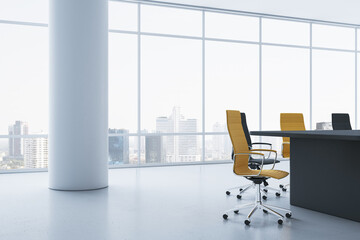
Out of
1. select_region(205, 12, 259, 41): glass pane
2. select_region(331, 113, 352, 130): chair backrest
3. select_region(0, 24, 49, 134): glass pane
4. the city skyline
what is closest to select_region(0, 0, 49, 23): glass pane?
select_region(0, 24, 49, 134): glass pane

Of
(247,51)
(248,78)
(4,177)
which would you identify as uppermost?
(247,51)

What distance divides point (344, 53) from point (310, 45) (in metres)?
1.22

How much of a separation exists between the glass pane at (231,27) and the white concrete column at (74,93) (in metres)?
4.15

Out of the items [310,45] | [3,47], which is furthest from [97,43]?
[310,45]

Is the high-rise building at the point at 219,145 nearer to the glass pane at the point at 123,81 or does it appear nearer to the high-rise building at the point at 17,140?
the glass pane at the point at 123,81

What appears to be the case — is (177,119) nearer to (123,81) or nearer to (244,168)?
(123,81)

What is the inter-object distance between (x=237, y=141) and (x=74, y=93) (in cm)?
291

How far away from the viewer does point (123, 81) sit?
30.4ft

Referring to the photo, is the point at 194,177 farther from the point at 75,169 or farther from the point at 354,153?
the point at 354,153

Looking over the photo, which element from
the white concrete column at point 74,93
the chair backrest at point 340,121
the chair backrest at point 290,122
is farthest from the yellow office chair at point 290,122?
the white concrete column at point 74,93

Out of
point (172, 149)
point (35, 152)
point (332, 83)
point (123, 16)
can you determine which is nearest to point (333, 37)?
point (332, 83)

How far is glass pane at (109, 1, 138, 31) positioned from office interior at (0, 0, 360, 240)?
0.03m

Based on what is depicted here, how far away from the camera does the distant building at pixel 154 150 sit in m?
9.50

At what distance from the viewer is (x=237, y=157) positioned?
4.48 metres
